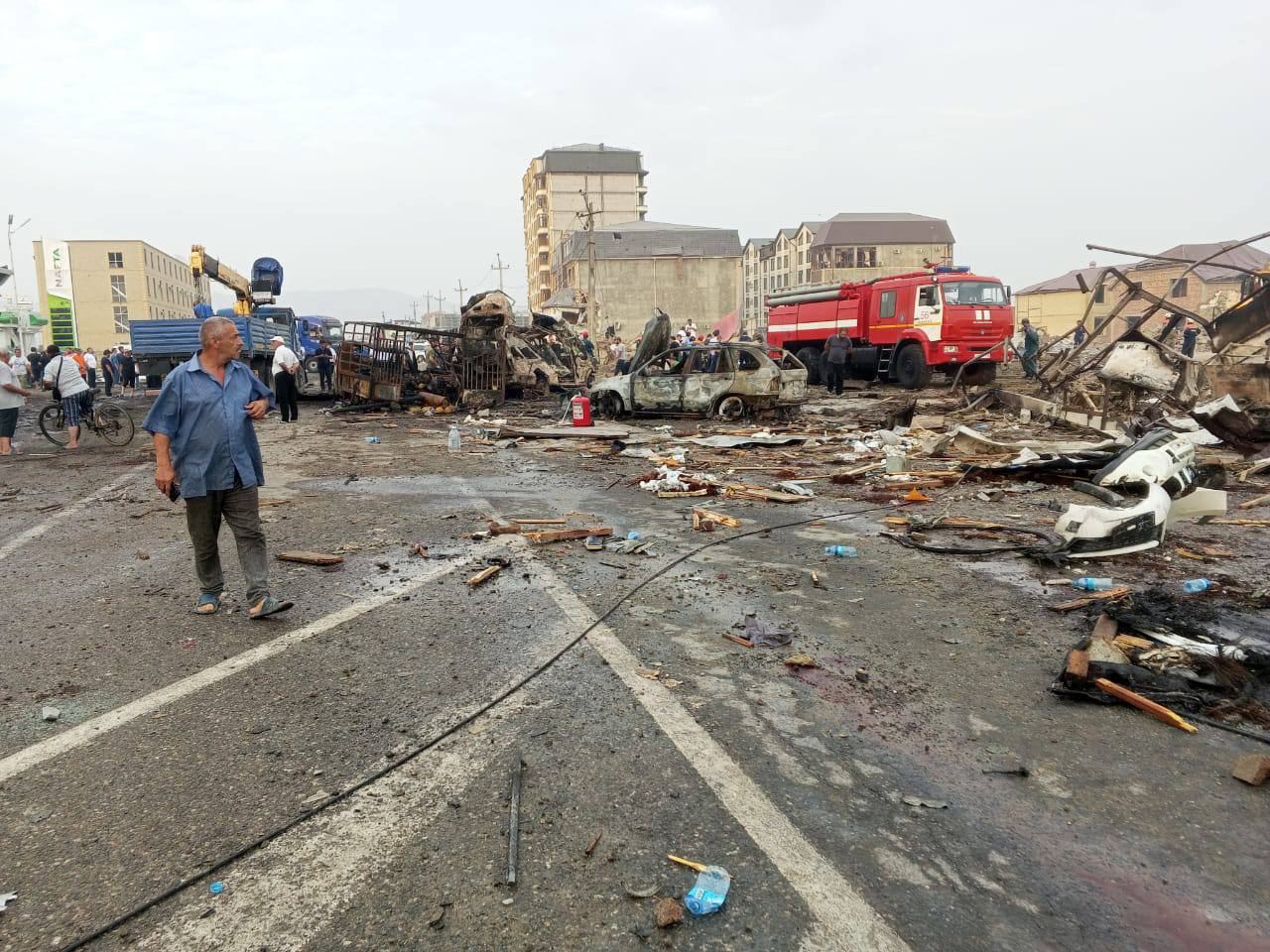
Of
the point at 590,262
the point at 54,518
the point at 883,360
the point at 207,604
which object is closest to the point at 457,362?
the point at 883,360

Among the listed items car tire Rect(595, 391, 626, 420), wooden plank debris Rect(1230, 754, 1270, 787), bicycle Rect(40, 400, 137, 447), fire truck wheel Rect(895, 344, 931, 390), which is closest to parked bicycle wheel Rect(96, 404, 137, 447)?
bicycle Rect(40, 400, 137, 447)

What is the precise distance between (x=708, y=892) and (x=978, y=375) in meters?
20.5

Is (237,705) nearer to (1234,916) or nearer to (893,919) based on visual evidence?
(893,919)

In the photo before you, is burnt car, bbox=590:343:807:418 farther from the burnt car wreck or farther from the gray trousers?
the gray trousers

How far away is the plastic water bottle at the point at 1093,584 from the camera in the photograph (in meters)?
5.35

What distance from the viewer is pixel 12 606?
534 centimetres

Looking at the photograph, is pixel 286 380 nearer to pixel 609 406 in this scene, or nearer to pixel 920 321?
pixel 609 406

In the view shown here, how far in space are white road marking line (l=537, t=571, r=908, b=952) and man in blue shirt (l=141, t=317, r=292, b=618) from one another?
2.48 meters

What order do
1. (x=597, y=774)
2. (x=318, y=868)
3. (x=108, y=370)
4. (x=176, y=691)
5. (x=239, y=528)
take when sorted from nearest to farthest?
(x=318, y=868) < (x=597, y=774) < (x=176, y=691) < (x=239, y=528) < (x=108, y=370)

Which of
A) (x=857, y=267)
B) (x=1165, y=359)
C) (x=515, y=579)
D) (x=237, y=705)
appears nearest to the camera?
(x=237, y=705)

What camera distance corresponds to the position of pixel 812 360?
25562mm

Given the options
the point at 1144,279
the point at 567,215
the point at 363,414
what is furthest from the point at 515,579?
the point at 567,215

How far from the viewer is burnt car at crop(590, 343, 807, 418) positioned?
15383 mm

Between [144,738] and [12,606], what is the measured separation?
2666 millimetres
